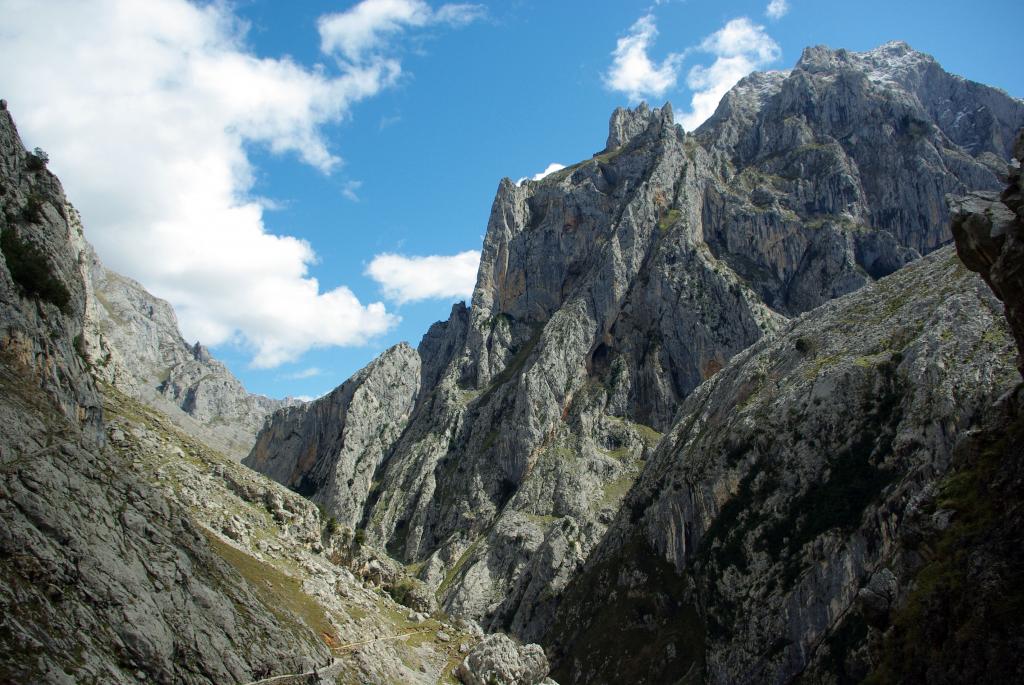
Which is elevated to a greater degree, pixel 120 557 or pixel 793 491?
pixel 793 491

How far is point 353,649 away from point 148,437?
1216 inches

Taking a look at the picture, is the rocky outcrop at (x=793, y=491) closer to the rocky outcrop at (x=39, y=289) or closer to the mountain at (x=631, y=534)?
the mountain at (x=631, y=534)

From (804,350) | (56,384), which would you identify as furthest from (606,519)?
(56,384)

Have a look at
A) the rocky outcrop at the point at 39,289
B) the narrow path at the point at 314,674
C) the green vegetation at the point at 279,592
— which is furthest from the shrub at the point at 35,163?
the narrow path at the point at 314,674

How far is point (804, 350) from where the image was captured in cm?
12119

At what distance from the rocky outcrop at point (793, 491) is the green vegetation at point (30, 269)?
243ft

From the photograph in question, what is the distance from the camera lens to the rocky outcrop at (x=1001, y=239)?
2758cm

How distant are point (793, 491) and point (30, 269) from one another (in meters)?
95.4

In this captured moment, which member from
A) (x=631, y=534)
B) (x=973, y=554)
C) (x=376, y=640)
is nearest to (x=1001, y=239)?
(x=973, y=554)

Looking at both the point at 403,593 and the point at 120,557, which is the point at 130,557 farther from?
the point at 403,593

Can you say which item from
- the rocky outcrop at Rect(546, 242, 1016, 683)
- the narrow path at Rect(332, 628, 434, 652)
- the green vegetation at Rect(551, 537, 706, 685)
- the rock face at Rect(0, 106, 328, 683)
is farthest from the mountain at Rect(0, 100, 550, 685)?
the green vegetation at Rect(551, 537, 706, 685)

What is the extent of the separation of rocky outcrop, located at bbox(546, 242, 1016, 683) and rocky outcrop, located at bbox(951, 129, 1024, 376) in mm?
51620

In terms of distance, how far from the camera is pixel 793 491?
338 feet

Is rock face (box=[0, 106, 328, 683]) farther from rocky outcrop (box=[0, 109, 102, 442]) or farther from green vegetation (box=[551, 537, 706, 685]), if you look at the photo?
green vegetation (box=[551, 537, 706, 685])
